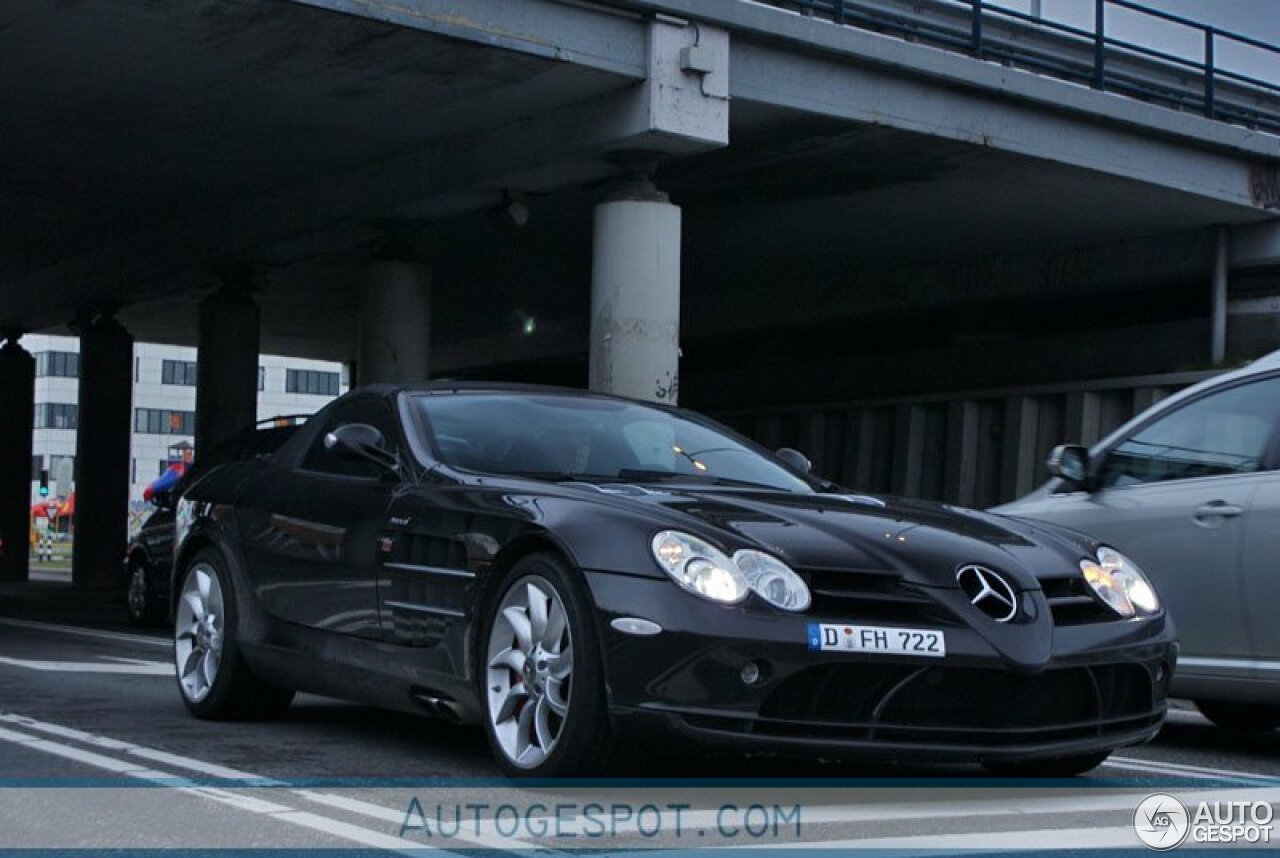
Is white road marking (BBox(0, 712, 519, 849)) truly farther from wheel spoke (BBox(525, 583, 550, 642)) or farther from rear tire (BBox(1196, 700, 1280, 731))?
rear tire (BBox(1196, 700, 1280, 731))

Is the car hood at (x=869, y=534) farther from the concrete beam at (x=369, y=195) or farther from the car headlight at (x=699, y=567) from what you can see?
the concrete beam at (x=369, y=195)

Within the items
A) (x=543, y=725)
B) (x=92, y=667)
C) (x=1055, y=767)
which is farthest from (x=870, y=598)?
(x=92, y=667)

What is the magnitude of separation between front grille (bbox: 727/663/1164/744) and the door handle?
2.15 m

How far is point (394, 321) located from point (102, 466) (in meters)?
12.0

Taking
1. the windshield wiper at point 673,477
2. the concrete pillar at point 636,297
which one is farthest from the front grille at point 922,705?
the concrete pillar at point 636,297

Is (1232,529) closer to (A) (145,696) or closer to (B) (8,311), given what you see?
(A) (145,696)

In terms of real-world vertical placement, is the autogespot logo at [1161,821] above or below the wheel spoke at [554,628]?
below

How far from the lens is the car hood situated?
562 centimetres

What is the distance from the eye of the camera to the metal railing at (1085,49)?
786 inches

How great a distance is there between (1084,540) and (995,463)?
747 inches

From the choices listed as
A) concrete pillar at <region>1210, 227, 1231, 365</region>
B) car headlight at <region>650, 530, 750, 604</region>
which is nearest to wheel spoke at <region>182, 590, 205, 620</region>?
car headlight at <region>650, 530, 750, 604</region>

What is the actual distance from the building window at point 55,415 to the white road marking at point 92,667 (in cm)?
9662

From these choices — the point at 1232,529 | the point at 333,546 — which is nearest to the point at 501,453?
the point at 333,546

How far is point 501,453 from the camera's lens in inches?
270
